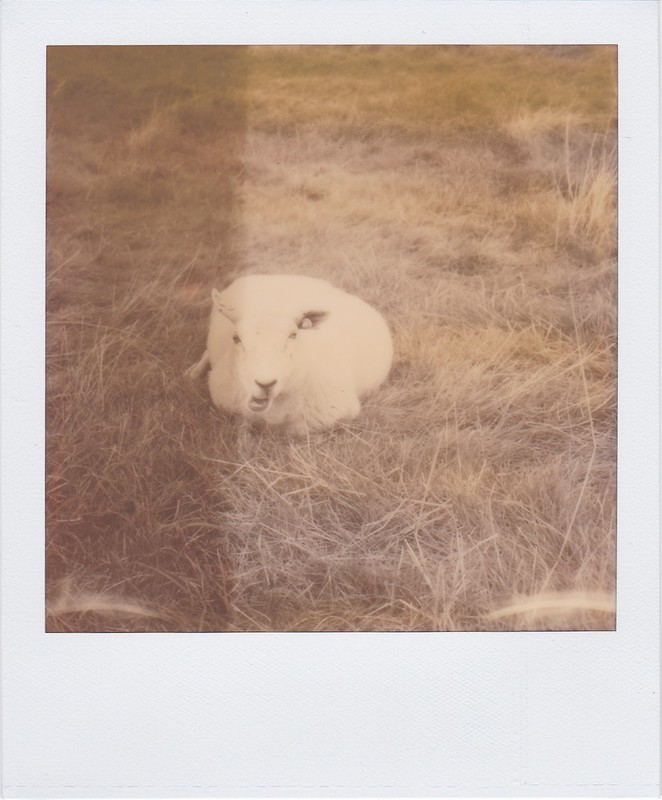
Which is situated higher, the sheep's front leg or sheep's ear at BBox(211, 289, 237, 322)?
sheep's ear at BBox(211, 289, 237, 322)

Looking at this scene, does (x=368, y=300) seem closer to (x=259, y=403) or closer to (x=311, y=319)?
(x=311, y=319)

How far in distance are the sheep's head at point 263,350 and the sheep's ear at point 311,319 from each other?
0.6 inches

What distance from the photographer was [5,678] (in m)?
2.36

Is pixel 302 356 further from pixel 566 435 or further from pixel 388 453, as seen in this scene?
pixel 566 435

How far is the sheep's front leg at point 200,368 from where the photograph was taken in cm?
238

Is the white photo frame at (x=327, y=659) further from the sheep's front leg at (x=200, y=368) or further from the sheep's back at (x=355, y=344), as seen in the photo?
the sheep's back at (x=355, y=344)

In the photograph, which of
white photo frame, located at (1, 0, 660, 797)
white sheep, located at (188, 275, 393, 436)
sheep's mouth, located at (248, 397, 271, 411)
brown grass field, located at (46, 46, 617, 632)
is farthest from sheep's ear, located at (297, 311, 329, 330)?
white photo frame, located at (1, 0, 660, 797)

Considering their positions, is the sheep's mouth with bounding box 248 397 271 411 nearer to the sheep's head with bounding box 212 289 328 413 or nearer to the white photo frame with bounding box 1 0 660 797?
the sheep's head with bounding box 212 289 328 413

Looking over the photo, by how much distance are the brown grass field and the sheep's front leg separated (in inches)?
1.2

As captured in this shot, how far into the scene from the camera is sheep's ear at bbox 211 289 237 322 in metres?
2.38

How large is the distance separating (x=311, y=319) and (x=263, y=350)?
0.65ft

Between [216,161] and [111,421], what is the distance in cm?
98

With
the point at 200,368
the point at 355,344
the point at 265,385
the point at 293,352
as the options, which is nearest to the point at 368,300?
→ the point at 355,344

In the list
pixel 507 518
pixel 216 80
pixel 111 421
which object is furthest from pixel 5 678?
pixel 216 80
